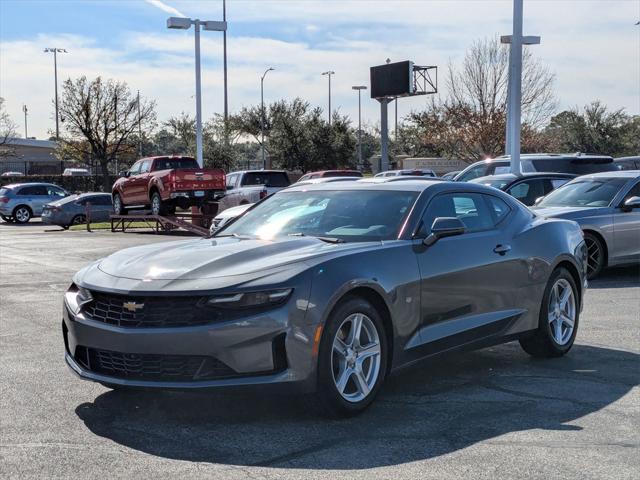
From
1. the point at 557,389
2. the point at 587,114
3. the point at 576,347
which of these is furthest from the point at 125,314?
the point at 587,114

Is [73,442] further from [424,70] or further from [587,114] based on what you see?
[587,114]

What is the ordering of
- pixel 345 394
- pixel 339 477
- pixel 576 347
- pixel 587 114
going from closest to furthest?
pixel 339 477 < pixel 345 394 < pixel 576 347 < pixel 587 114

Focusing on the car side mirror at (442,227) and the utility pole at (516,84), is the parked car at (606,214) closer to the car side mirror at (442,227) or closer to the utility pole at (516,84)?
the utility pole at (516,84)

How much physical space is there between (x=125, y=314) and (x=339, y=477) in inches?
66.4

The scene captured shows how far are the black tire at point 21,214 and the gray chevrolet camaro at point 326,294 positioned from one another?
32350 mm

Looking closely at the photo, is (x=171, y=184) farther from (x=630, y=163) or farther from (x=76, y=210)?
(x=630, y=163)

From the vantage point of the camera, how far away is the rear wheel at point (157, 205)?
23984 millimetres

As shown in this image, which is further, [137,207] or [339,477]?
[137,207]

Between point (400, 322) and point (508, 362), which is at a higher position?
point (400, 322)

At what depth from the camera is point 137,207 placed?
86.3 ft

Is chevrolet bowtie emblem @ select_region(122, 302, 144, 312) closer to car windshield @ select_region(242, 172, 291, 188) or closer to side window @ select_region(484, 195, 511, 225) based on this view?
side window @ select_region(484, 195, 511, 225)

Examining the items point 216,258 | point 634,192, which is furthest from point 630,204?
point 216,258

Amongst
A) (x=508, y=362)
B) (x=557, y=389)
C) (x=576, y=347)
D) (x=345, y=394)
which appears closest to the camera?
(x=345, y=394)

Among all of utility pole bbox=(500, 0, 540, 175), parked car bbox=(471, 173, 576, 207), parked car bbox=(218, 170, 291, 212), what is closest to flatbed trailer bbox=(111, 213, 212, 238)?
parked car bbox=(218, 170, 291, 212)
